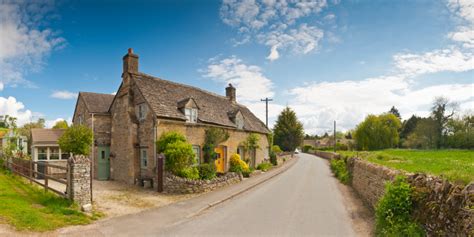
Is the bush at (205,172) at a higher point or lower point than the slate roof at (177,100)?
lower

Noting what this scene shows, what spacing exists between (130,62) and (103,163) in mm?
8308

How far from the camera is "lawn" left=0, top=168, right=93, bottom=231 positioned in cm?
870

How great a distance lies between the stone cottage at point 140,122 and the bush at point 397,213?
43.1ft

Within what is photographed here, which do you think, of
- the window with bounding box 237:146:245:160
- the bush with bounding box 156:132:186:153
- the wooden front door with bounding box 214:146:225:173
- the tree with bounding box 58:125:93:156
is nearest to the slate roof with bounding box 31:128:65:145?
the tree with bounding box 58:125:93:156

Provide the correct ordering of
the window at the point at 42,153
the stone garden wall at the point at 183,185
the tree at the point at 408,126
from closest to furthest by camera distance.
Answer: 1. the stone garden wall at the point at 183,185
2. the window at the point at 42,153
3. the tree at the point at 408,126

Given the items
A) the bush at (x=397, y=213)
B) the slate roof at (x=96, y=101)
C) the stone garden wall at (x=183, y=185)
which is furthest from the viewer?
the slate roof at (x=96, y=101)

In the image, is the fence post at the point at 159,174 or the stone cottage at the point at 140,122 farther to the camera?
the stone cottage at the point at 140,122

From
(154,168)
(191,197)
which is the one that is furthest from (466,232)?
(154,168)

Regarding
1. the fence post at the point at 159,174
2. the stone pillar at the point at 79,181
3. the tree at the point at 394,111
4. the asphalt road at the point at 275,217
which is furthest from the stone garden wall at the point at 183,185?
the tree at the point at 394,111

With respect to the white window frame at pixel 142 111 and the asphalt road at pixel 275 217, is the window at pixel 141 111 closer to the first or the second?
the white window frame at pixel 142 111

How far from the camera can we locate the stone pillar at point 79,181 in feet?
36.7

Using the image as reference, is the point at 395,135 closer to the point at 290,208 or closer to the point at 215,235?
the point at 290,208

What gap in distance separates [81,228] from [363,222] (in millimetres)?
9950

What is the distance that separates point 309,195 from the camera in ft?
47.6
